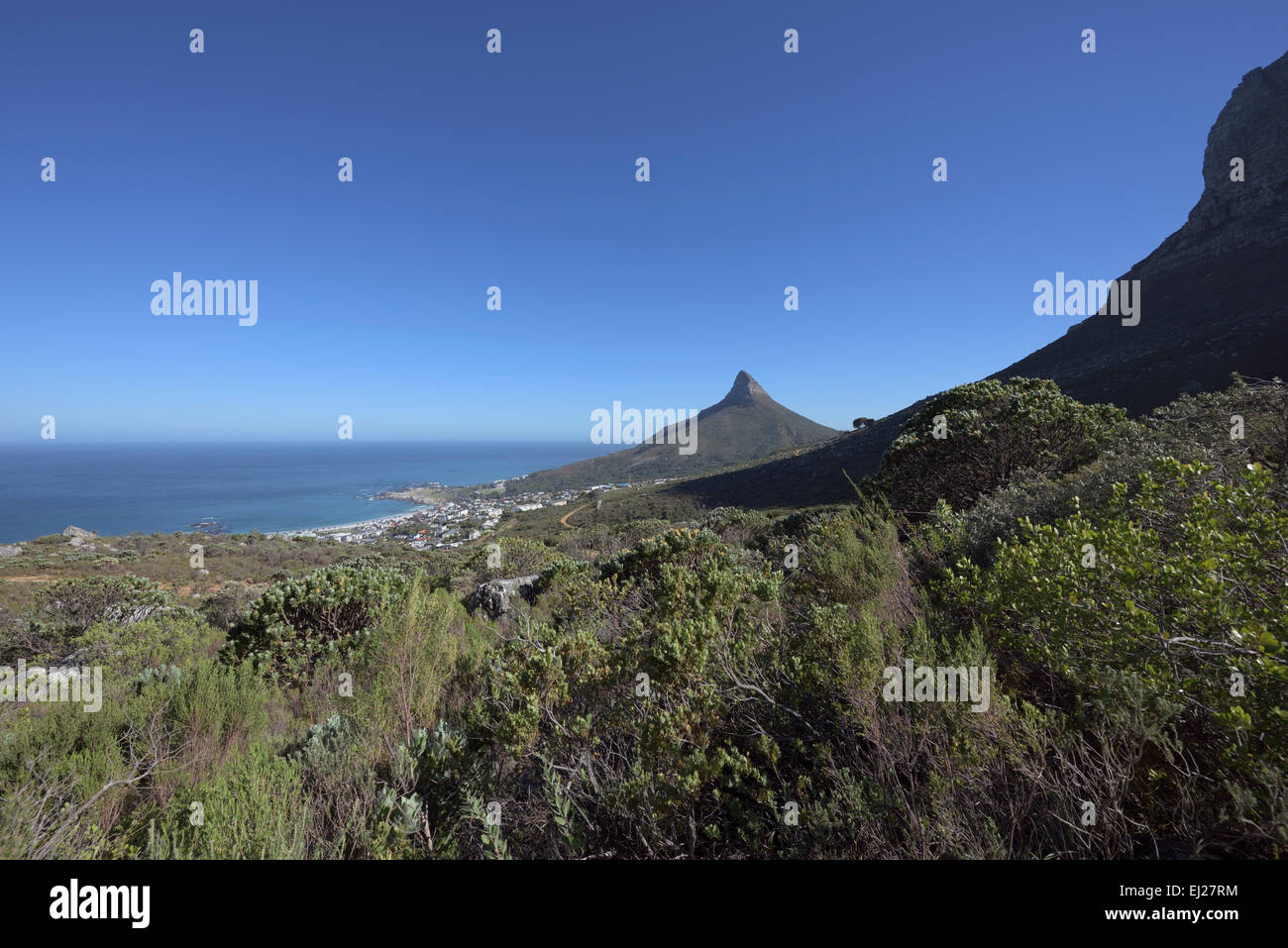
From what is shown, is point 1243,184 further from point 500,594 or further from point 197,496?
point 197,496

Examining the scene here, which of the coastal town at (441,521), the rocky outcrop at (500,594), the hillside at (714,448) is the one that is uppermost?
the hillside at (714,448)

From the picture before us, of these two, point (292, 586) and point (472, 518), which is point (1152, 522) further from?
point (472, 518)

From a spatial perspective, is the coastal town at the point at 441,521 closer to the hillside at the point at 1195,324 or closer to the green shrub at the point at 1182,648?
the hillside at the point at 1195,324

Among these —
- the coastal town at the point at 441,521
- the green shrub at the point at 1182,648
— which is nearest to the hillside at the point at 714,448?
the coastal town at the point at 441,521

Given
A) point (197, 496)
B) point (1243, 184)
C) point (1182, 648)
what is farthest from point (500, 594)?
point (197, 496)
